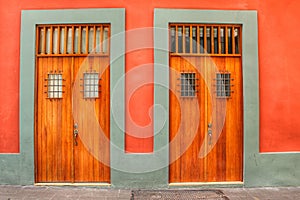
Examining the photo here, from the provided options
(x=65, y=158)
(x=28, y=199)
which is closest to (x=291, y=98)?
(x=65, y=158)

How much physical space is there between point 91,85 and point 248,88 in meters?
3.37

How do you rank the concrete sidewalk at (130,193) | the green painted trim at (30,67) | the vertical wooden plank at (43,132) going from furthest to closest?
the vertical wooden plank at (43,132)
the green painted trim at (30,67)
the concrete sidewalk at (130,193)

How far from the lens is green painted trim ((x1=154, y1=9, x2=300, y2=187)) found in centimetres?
562

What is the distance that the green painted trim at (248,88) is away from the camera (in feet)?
18.4

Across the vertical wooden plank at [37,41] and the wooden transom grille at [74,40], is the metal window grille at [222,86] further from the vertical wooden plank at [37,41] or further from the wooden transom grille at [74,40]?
the vertical wooden plank at [37,41]

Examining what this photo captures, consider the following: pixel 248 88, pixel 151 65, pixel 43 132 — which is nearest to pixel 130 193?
pixel 43 132

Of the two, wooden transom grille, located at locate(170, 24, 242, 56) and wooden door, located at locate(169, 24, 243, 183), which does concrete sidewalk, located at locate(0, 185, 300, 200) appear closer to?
wooden door, located at locate(169, 24, 243, 183)

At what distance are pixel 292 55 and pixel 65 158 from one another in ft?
17.7

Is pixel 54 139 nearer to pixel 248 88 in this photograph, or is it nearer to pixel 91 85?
pixel 91 85

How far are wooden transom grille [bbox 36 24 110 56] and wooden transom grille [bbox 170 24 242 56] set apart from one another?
151 centimetres

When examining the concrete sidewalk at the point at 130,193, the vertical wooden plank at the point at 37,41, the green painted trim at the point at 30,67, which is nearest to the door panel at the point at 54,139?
the green painted trim at the point at 30,67

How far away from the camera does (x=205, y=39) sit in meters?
5.81

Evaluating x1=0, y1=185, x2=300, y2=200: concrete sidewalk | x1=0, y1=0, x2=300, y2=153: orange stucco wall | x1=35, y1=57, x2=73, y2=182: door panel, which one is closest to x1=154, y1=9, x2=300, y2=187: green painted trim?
x1=0, y1=0, x2=300, y2=153: orange stucco wall

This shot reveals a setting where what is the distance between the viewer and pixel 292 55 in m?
5.80
